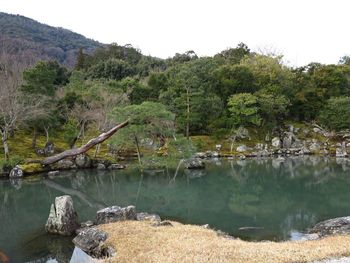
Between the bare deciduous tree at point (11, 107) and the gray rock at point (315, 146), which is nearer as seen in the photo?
the bare deciduous tree at point (11, 107)

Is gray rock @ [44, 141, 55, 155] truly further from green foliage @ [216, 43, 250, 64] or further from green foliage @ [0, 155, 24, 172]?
green foliage @ [216, 43, 250, 64]

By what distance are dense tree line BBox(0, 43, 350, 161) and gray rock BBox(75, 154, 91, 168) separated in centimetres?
350

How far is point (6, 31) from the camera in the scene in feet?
427

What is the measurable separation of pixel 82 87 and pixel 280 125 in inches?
1187

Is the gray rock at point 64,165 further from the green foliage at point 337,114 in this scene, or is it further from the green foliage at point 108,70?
the green foliage at point 108,70

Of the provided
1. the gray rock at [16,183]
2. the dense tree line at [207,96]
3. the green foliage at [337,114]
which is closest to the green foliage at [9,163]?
the gray rock at [16,183]

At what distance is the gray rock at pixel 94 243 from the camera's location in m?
12.5

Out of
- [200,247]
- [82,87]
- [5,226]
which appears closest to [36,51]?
[82,87]

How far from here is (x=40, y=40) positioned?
470ft

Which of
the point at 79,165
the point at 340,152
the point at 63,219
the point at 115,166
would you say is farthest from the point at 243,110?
the point at 63,219

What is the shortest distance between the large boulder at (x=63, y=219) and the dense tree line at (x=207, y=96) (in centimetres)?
2331

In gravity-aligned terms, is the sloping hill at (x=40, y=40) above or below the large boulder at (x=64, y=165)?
above

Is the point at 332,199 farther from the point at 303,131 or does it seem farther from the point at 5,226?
the point at 303,131

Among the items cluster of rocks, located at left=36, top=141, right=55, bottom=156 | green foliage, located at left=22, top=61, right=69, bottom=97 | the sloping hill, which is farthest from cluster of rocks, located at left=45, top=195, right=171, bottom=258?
the sloping hill
